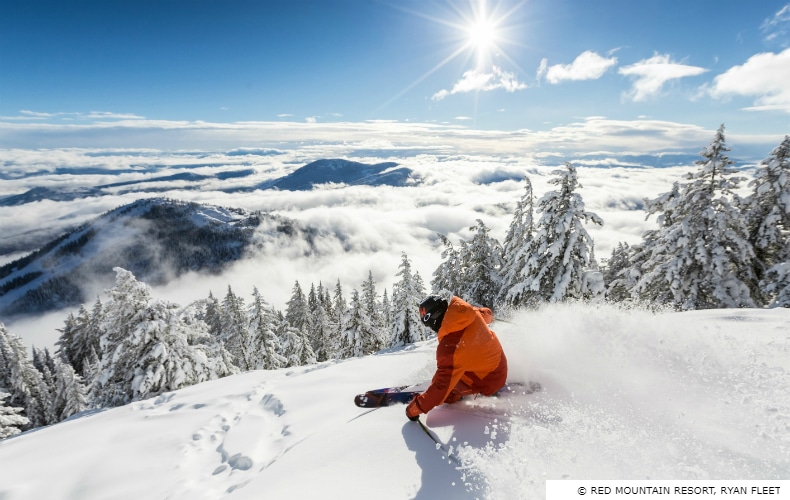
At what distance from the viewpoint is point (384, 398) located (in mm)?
6141

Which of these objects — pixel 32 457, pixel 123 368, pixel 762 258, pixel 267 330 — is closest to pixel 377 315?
pixel 267 330

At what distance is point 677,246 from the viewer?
679 inches

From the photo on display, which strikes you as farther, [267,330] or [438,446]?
[267,330]

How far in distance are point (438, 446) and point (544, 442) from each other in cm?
125

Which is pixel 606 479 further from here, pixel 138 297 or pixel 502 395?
pixel 138 297

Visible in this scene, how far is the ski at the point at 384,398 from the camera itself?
6016 millimetres

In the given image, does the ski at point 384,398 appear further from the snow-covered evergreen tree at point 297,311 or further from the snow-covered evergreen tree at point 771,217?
the snow-covered evergreen tree at point 297,311

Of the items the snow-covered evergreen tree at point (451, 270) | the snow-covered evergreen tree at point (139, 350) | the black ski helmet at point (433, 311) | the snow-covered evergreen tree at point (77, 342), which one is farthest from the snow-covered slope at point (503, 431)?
the snow-covered evergreen tree at point (77, 342)

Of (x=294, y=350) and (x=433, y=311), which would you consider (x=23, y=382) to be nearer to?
(x=294, y=350)

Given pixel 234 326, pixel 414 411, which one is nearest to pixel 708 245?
pixel 414 411

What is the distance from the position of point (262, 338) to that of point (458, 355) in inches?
1313

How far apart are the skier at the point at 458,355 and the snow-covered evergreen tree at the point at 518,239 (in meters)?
15.3

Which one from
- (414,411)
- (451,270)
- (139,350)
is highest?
(414,411)

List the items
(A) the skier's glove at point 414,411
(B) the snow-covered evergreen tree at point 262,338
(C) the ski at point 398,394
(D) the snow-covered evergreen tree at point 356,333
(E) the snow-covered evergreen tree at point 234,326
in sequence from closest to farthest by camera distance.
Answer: (A) the skier's glove at point 414,411, (C) the ski at point 398,394, (D) the snow-covered evergreen tree at point 356,333, (B) the snow-covered evergreen tree at point 262,338, (E) the snow-covered evergreen tree at point 234,326
